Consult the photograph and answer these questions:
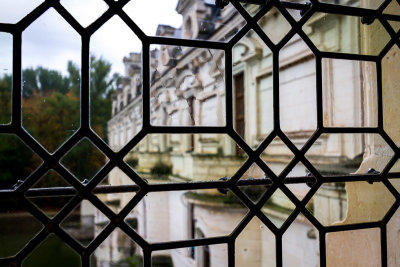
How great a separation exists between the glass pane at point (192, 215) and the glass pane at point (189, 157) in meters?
0.25

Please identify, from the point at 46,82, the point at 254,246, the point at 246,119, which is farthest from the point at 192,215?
the point at 46,82

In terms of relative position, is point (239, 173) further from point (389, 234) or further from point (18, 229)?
point (18, 229)

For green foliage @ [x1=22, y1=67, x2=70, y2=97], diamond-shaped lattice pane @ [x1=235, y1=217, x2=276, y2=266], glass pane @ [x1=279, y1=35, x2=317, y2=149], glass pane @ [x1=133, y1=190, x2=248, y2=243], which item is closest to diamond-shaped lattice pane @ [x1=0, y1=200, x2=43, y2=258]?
green foliage @ [x1=22, y1=67, x2=70, y2=97]

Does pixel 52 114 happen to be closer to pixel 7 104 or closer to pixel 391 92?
pixel 7 104

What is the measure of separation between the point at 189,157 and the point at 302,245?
2.38 m

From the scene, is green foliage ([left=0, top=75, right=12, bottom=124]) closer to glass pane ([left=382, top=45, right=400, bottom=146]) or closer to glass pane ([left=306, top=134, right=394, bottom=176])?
glass pane ([left=382, top=45, right=400, bottom=146])

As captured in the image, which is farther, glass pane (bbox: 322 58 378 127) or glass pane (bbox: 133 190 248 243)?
glass pane (bbox: 133 190 248 243)

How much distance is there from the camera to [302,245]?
8.50 feet

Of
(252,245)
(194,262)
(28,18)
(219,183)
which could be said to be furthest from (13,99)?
(194,262)

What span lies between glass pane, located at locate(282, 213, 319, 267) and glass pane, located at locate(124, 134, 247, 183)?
33.5 inches

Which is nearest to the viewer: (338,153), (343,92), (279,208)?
(343,92)

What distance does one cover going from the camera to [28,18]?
0.34 metres

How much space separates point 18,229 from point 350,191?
578 millimetres

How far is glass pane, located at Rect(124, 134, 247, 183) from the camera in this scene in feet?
12.4
